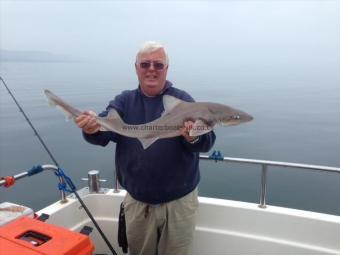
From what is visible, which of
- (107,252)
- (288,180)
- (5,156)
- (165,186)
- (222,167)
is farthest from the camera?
(5,156)

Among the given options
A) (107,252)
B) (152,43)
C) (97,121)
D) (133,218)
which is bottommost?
(107,252)

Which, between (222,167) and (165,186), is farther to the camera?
(222,167)

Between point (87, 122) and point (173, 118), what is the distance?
2.48 ft

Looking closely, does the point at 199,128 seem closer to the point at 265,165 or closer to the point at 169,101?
the point at 169,101

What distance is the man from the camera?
3008 millimetres

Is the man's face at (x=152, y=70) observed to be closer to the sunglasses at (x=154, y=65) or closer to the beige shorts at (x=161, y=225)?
the sunglasses at (x=154, y=65)

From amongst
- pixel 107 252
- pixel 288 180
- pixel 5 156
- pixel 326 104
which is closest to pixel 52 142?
pixel 5 156

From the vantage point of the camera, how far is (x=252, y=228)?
13.2 feet

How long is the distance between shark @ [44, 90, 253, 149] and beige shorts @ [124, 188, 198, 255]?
66cm

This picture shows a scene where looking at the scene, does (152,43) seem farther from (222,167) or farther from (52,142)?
(52,142)

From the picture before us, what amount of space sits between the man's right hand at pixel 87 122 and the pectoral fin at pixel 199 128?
0.86 m

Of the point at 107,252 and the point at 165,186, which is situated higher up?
the point at 165,186

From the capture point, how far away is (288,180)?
431 inches

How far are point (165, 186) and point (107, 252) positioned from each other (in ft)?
6.39
